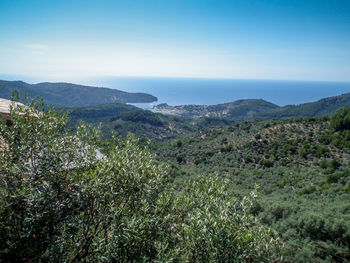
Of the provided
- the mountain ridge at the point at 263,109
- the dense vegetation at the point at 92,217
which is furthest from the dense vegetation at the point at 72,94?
the dense vegetation at the point at 92,217

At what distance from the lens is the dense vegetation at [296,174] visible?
7613 millimetres

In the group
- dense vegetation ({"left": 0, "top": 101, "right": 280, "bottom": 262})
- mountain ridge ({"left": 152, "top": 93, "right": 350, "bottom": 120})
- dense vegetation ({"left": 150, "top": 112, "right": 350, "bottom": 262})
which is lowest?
dense vegetation ({"left": 150, "top": 112, "right": 350, "bottom": 262})

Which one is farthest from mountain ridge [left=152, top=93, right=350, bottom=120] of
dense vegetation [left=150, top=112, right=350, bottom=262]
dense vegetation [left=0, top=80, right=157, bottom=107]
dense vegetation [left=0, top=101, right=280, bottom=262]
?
dense vegetation [left=0, top=101, right=280, bottom=262]

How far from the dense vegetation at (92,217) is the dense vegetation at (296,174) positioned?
348 centimetres

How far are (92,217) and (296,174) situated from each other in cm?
2160

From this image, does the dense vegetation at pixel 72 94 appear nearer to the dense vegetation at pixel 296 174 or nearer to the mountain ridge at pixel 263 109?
the mountain ridge at pixel 263 109

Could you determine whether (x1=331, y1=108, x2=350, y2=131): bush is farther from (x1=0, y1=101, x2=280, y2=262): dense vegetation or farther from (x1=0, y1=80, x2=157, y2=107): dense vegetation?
(x1=0, y1=80, x2=157, y2=107): dense vegetation

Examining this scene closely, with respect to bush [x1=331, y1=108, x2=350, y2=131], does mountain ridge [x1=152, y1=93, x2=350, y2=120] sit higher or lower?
higher

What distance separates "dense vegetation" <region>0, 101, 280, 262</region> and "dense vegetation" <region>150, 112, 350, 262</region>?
3.48 meters

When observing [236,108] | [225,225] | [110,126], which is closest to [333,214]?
[225,225]

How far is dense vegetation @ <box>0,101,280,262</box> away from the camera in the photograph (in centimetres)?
362

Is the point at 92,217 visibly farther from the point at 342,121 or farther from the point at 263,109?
the point at 263,109

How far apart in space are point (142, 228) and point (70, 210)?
1.68 m

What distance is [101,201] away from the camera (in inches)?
165
